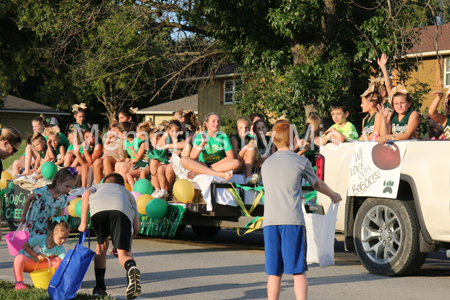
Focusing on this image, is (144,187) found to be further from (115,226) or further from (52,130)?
(52,130)

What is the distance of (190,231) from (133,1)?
772cm

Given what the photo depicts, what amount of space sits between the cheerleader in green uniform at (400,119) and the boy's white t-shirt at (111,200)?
338cm

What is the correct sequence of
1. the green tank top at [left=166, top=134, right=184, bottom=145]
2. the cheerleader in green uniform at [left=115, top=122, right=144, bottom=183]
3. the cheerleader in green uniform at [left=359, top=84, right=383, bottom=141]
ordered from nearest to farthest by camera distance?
the cheerleader in green uniform at [left=359, top=84, right=383, bottom=141]
the green tank top at [left=166, top=134, right=184, bottom=145]
the cheerleader in green uniform at [left=115, top=122, right=144, bottom=183]

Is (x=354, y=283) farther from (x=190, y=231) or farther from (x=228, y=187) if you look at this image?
(x=190, y=231)

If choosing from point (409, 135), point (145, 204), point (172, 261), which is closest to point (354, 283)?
point (409, 135)

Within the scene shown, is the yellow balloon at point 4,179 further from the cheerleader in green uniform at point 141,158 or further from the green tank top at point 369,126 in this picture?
the green tank top at point 369,126

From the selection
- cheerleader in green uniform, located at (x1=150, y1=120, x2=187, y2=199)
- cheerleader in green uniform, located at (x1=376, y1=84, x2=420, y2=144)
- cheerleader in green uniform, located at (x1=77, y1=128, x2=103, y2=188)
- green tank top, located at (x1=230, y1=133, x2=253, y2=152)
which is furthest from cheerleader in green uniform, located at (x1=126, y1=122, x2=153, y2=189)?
cheerleader in green uniform, located at (x1=376, y1=84, x2=420, y2=144)

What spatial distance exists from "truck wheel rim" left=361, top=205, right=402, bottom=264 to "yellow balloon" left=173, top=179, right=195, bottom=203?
9.34ft

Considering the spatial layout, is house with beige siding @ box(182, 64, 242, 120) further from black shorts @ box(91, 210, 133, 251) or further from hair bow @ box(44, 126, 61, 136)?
black shorts @ box(91, 210, 133, 251)

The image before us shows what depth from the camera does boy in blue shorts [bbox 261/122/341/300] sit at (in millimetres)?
4789

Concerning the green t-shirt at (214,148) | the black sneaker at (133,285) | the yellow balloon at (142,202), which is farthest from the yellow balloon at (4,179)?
the black sneaker at (133,285)

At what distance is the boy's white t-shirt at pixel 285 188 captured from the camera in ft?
15.8

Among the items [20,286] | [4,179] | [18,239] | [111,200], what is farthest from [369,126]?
[4,179]

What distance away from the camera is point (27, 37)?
86.0ft
